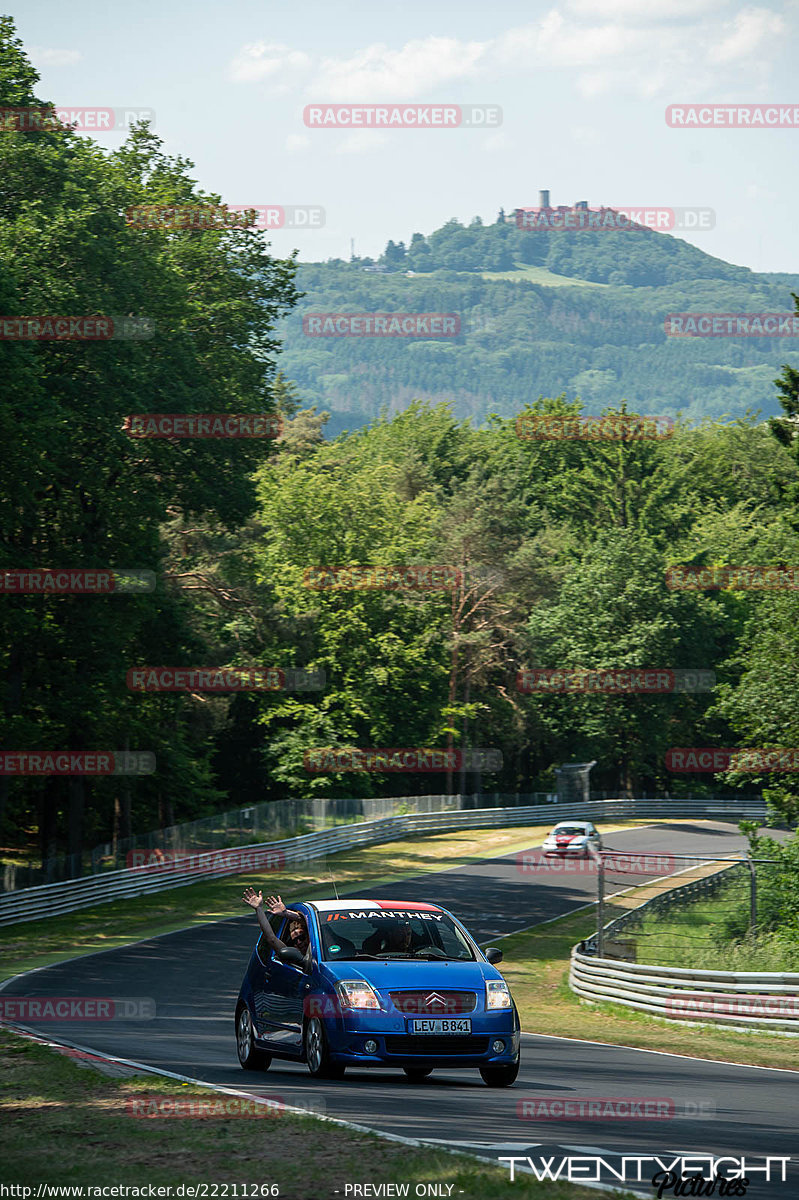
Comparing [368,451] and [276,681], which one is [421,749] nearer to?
[276,681]

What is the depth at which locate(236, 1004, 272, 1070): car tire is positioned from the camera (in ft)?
40.9

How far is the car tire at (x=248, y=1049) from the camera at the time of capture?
12.5 m

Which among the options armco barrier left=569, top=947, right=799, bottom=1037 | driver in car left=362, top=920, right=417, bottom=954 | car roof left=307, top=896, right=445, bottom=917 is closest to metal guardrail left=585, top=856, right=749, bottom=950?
armco barrier left=569, top=947, right=799, bottom=1037

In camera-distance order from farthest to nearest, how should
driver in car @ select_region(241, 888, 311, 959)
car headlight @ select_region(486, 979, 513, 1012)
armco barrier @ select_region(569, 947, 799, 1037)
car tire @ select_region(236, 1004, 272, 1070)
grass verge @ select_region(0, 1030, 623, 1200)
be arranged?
1. armco barrier @ select_region(569, 947, 799, 1037)
2. car tire @ select_region(236, 1004, 272, 1070)
3. driver in car @ select_region(241, 888, 311, 959)
4. car headlight @ select_region(486, 979, 513, 1012)
5. grass verge @ select_region(0, 1030, 623, 1200)

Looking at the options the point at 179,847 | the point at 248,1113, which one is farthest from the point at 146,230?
the point at 248,1113

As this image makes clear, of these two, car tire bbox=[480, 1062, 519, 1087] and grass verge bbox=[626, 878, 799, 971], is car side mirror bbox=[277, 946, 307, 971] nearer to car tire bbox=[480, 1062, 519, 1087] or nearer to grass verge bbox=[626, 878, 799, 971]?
car tire bbox=[480, 1062, 519, 1087]

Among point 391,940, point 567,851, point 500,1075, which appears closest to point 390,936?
point 391,940

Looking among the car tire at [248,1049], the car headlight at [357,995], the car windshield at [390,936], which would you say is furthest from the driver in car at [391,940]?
the car tire at [248,1049]

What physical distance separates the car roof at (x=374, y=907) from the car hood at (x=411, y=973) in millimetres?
784

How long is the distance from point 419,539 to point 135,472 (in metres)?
34.5

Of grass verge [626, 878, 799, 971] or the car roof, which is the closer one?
the car roof

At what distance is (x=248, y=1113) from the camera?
9.25 meters

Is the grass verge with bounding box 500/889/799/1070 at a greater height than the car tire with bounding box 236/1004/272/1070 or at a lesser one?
lesser

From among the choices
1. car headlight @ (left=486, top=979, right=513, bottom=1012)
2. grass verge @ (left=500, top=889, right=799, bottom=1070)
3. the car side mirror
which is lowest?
grass verge @ (left=500, top=889, right=799, bottom=1070)
